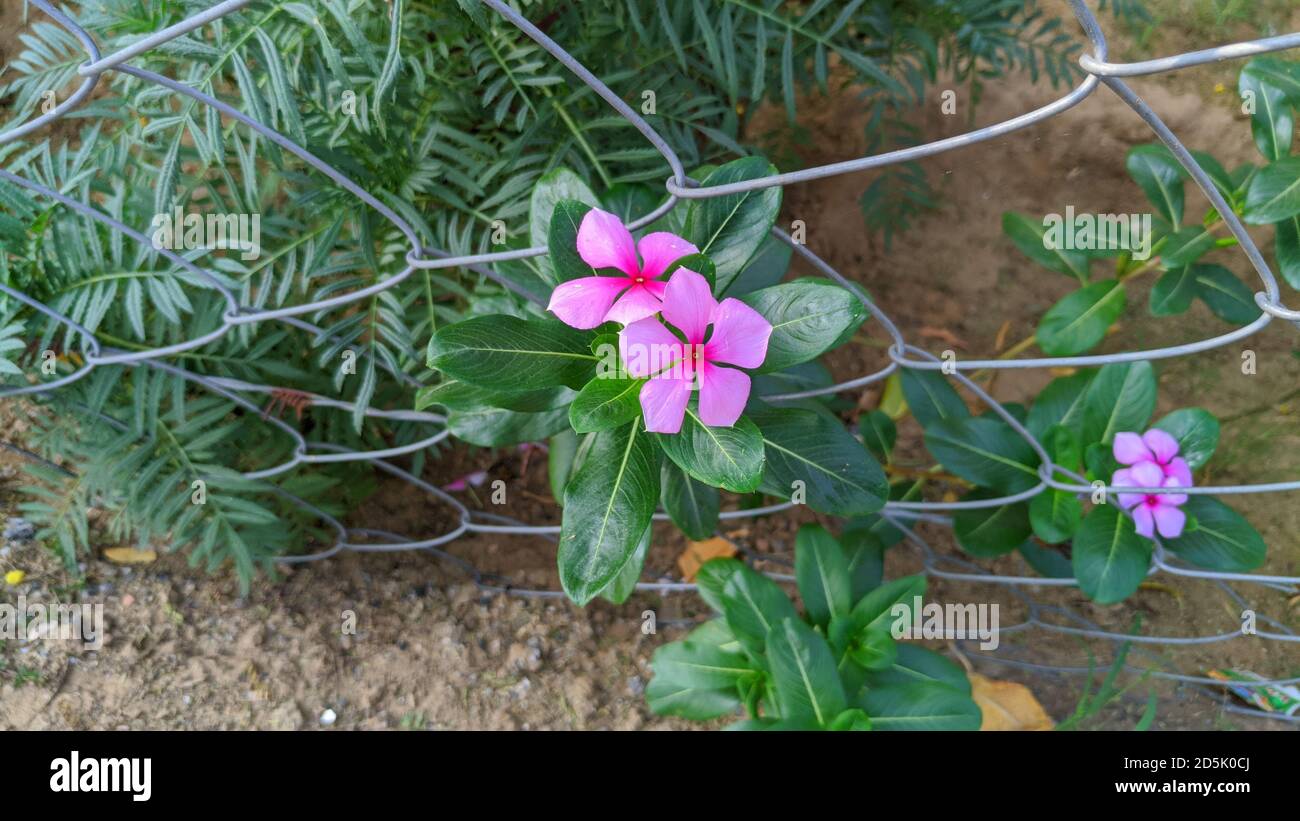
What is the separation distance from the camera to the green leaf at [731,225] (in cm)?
97

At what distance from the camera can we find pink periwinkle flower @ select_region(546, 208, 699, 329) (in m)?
0.84

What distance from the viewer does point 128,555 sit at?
166cm

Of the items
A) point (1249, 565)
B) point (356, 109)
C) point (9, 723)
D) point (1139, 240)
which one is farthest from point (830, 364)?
point (9, 723)

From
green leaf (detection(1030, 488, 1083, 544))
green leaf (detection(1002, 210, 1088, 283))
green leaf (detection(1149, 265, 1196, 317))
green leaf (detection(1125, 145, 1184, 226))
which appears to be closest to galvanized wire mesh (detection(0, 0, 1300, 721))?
green leaf (detection(1030, 488, 1083, 544))

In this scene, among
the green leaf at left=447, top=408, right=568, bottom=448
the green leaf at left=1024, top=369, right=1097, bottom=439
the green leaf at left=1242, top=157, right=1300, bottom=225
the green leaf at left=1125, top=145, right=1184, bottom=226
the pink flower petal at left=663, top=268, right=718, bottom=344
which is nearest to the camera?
the pink flower petal at left=663, top=268, right=718, bottom=344

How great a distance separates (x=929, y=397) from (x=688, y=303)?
0.84m

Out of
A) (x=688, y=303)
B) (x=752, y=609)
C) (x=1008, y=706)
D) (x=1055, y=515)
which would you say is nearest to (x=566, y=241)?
(x=688, y=303)

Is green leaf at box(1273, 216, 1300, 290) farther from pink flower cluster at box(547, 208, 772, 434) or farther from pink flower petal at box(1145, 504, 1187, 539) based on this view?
pink flower cluster at box(547, 208, 772, 434)

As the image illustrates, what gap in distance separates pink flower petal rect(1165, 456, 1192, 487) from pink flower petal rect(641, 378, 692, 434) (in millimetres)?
917

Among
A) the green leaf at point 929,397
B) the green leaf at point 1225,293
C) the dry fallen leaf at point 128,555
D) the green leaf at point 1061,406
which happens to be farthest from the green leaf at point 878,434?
the dry fallen leaf at point 128,555

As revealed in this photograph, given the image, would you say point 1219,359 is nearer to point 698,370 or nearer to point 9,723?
point 698,370

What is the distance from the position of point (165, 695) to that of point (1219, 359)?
7.88ft
